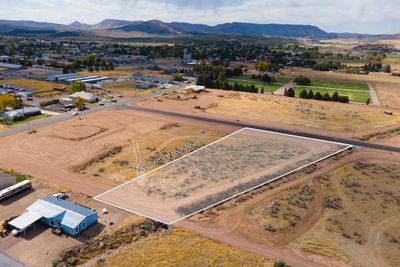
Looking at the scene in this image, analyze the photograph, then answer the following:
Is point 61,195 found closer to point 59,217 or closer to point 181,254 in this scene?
point 59,217

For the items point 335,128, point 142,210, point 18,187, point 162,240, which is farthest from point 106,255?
point 335,128

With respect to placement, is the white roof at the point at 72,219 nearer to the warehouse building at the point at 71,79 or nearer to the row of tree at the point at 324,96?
the row of tree at the point at 324,96

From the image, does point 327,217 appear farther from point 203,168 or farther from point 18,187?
point 18,187

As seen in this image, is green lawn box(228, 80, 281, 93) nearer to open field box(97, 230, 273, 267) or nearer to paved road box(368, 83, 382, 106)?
paved road box(368, 83, 382, 106)

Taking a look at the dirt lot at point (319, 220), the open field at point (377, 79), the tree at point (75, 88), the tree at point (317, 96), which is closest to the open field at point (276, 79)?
the open field at point (377, 79)

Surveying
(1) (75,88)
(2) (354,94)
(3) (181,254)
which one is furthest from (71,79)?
(3) (181,254)

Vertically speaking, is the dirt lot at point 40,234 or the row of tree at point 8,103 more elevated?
the row of tree at point 8,103

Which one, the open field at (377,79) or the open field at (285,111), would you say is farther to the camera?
the open field at (377,79)
